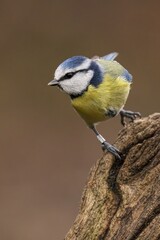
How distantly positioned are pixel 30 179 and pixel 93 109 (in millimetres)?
1822

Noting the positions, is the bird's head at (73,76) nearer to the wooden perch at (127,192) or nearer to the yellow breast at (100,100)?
the yellow breast at (100,100)

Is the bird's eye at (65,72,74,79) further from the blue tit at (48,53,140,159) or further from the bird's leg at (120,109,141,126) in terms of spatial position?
the bird's leg at (120,109,141,126)

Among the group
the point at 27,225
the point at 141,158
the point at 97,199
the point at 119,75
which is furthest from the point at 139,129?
the point at 27,225

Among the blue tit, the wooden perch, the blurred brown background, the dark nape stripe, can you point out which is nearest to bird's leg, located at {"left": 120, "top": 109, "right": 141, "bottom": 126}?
the blue tit

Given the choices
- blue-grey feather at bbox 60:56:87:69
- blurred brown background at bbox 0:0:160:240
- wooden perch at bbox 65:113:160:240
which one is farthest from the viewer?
blurred brown background at bbox 0:0:160:240

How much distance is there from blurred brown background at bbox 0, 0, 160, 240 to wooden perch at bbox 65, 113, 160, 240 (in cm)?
200

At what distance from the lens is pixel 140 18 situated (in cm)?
444

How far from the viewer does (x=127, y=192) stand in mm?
2209

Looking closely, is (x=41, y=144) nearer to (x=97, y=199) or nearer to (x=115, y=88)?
(x=115, y=88)

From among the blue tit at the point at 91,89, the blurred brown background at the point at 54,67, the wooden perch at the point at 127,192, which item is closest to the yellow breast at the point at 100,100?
the blue tit at the point at 91,89

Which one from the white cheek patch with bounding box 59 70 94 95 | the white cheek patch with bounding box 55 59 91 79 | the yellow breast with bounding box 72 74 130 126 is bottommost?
the yellow breast with bounding box 72 74 130 126

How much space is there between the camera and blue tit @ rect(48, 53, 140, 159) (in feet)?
8.21

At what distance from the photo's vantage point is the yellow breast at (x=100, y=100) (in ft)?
8.26

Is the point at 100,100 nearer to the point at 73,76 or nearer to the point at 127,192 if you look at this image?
the point at 73,76
